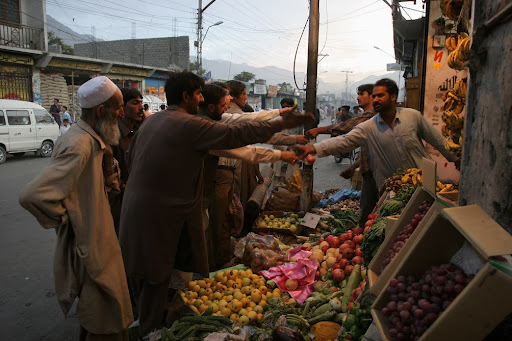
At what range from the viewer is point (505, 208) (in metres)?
2.14

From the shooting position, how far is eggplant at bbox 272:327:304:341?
9.58 feet

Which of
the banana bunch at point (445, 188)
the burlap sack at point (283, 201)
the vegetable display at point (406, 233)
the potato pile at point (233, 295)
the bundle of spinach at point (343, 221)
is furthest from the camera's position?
the burlap sack at point (283, 201)

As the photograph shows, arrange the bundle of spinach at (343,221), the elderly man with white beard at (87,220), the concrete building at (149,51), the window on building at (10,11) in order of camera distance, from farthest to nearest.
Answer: the concrete building at (149,51), the window on building at (10,11), the bundle of spinach at (343,221), the elderly man with white beard at (87,220)

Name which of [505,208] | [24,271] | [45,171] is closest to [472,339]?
[505,208]

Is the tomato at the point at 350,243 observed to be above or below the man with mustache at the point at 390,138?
below

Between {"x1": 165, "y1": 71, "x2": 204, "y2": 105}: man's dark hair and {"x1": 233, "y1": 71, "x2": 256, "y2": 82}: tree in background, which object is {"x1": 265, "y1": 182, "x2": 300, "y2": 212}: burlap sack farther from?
{"x1": 233, "y1": 71, "x2": 256, "y2": 82}: tree in background

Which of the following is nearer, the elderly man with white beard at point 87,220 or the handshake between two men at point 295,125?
the elderly man with white beard at point 87,220

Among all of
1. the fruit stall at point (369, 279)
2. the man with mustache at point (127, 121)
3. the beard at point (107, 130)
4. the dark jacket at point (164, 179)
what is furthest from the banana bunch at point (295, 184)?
the beard at point (107, 130)

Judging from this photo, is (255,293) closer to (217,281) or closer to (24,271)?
(217,281)

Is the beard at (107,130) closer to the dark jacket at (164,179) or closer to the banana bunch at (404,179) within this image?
the dark jacket at (164,179)

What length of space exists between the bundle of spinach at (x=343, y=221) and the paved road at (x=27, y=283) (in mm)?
3585

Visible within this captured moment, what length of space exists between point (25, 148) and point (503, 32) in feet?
54.0

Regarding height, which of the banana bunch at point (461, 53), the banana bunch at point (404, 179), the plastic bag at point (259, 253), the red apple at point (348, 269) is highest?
the banana bunch at point (461, 53)

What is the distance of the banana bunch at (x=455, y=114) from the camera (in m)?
4.17
